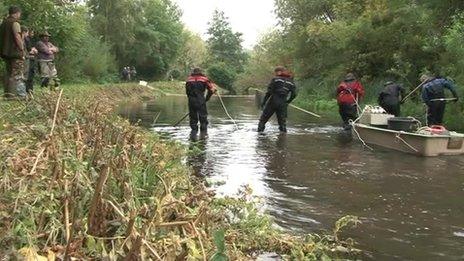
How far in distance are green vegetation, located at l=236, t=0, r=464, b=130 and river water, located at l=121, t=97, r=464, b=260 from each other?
5.56m

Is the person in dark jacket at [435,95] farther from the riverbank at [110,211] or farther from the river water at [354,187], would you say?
the riverbank at [110,211]

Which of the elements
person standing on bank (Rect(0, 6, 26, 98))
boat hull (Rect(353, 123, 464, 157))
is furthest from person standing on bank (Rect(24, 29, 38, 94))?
boat hull (Rect(353, 123, 464, 157))

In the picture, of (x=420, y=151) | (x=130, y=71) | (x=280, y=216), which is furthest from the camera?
(x=130, y=71)

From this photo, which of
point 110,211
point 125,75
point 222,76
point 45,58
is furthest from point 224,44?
point 110,211

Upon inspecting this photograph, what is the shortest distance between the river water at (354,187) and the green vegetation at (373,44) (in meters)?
5.56

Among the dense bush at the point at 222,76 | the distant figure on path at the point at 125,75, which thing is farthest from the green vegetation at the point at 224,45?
the distant figure on path at the point at 125,75

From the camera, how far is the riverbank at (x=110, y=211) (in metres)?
3.81

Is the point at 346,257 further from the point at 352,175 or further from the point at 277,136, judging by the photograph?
the point at 277,136

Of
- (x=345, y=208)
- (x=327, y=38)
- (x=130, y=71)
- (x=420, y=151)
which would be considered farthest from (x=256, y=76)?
(x=345, y=208)

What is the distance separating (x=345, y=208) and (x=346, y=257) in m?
2.03

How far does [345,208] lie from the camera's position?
25.0 feet

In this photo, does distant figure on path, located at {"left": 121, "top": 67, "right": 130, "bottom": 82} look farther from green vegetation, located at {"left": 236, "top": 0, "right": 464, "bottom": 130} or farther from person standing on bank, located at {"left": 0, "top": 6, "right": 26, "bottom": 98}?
person standing on bank, located at {"left": 0, "top": 6, "right": 26, "bottom": 98}

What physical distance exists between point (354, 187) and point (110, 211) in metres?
5.44

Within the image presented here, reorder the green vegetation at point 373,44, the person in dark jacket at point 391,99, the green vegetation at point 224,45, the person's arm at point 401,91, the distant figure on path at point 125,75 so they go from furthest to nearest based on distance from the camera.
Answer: the green vegetation at point 224,45
the distant figure on path at point 125,75
the green vegetation at point 373,44
the person's arm at point 401,91
the person in dark jacket at point 391,99
